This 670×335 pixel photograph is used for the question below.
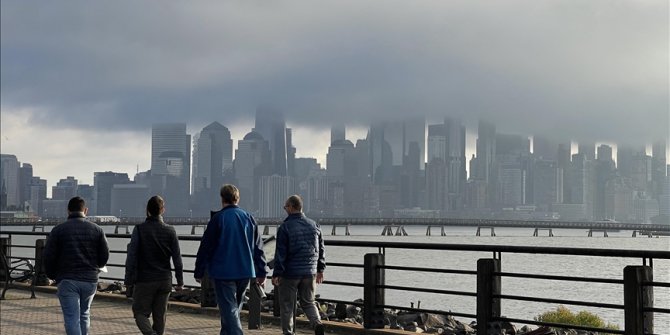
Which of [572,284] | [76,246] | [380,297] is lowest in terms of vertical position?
[572,284]

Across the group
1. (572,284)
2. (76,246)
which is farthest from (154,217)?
(572,284)

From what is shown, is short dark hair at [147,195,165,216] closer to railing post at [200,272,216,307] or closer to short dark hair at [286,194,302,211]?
short dark hair at [286,194,302,211]

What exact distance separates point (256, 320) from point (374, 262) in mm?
1987

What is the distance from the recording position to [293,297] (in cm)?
1099

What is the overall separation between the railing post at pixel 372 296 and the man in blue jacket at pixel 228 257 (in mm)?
3175

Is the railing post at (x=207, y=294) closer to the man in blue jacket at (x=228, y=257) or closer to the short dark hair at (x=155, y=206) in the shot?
the short dark hair at (x=155, y=206)

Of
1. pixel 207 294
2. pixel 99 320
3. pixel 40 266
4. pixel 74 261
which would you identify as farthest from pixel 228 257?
pixel 40 266

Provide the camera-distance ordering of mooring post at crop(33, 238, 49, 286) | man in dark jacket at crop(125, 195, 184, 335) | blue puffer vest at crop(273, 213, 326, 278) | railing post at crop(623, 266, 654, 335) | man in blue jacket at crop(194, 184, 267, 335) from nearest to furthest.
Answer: man in blue jacket at crop(194, 184, 267, 335), railing post at crop(623, 266, 654, 335), man in dark jacket at crop(125, 195, 184, 335), blue puffer vest at crop(273, 213, 326, 278), mooring post at crop(33, 238, 49, 286)

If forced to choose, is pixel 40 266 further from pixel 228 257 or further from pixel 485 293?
pixel 485 293

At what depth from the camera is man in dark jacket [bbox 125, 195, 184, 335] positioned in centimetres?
998

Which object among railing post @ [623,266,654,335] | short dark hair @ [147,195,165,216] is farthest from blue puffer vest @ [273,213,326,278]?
railing post @ [623,266,654,335]

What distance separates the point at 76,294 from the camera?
973 centimetres

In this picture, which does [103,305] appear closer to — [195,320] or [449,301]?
[195,320]

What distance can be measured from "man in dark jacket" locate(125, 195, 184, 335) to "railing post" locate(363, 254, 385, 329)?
312cm
